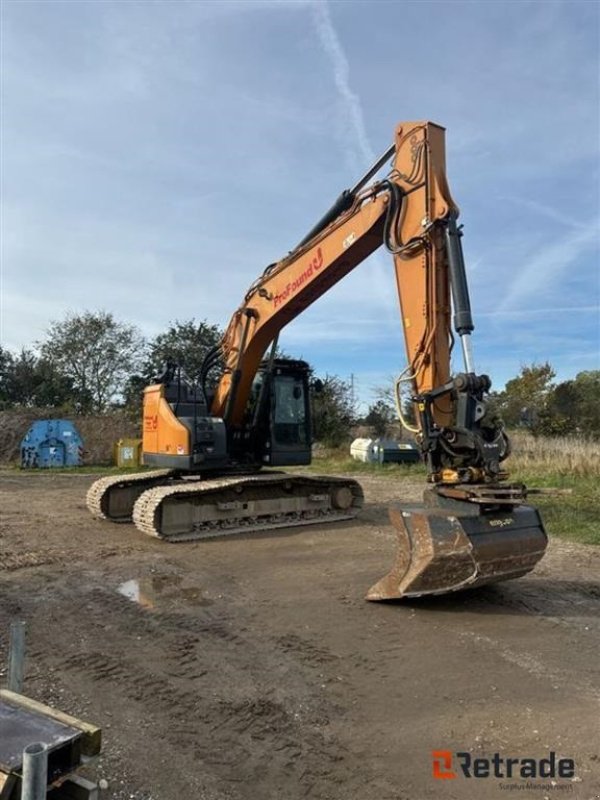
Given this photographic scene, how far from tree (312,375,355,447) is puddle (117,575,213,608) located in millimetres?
20448

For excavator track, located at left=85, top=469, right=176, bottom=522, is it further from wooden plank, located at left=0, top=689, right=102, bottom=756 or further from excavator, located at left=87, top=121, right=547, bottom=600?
wooden plank, located at left=0, top=689, right=102, bottom=756

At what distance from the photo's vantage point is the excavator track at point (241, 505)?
8992 mm

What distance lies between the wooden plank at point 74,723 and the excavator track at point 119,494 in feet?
25.3

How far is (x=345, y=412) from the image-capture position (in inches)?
1233

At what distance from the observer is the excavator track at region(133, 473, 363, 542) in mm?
8992

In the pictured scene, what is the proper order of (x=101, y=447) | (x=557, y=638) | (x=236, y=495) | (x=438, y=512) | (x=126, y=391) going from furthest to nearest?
(x=126, y=391) → (x=101, y=447) → (x=236, y=495) → (x=438, y=512) → (x=557, y=638)

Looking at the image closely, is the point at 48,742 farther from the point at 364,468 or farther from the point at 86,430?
the point at 86,430

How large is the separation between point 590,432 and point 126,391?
2478cm

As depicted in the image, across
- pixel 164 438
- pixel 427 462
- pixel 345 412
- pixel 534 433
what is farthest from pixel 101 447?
pixel 427 462

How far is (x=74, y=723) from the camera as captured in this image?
2.60m

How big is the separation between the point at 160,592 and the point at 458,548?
9.54 ft

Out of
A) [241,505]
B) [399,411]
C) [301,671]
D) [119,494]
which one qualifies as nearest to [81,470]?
[119,494]

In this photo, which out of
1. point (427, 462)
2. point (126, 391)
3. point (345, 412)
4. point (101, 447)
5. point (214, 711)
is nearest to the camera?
point (214, 711)

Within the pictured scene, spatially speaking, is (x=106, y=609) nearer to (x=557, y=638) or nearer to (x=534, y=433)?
(x=557, y=638)
